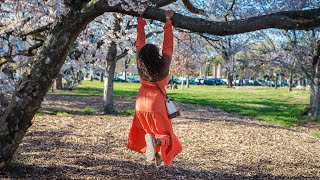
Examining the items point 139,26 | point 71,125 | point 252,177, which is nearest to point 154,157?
point 139,26

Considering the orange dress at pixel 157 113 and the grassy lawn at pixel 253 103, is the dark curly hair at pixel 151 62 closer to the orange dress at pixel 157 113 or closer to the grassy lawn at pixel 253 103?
the orange dress at pixel 157 113

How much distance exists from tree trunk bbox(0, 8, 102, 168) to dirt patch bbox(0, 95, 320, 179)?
668 millimetres

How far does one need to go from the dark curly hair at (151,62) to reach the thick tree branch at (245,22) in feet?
1.20

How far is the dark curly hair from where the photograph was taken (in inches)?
170

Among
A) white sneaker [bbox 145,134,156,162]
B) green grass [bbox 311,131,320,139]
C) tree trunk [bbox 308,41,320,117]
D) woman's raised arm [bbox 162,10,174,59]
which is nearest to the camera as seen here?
woman's raised arm [bbox 162,10,174,59]

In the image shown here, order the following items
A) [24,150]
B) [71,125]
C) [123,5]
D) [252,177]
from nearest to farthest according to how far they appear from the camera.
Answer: [123,5]
[252,177]
[24,150]
[71,125]

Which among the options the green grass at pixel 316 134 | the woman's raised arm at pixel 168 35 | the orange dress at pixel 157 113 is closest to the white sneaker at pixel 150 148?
the orange dress at pixel 157 113

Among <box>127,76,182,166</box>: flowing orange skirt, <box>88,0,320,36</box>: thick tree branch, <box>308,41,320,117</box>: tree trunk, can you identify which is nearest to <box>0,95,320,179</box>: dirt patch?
<box>127,76,182,166</box>: flowing orange skirt

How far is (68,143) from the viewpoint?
786 cm

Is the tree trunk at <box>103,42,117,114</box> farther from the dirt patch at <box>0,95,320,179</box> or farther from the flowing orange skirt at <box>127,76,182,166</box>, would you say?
the flowing orange skirt at <box>127,76,182,166</box>

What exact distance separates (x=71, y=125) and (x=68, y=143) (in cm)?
273

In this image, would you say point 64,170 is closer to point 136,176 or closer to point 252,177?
point 136,176

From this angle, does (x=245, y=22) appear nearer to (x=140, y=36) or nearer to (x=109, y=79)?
(x=140, y=36)

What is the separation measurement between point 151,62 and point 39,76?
4.41 ft
